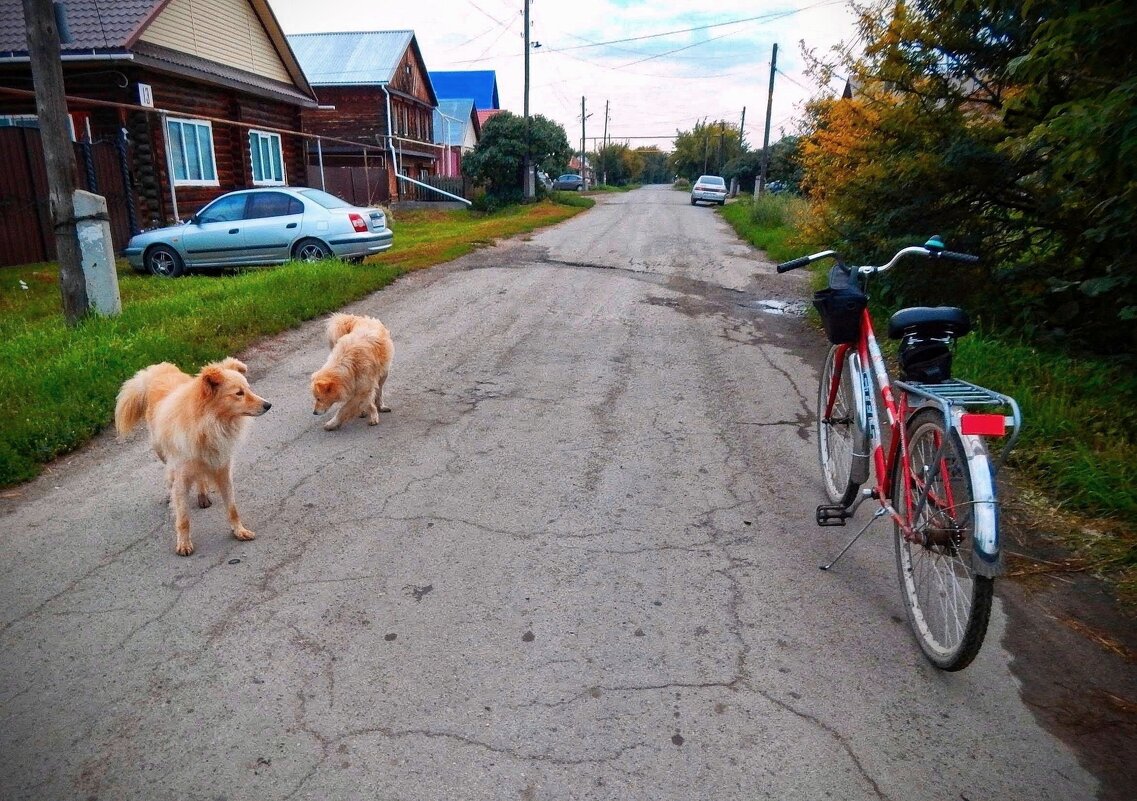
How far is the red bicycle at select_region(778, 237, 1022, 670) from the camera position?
273cm

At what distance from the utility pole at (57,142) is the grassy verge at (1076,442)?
30.4ft

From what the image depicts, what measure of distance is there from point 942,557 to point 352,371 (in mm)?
4265

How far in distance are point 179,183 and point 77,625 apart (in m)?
17.1

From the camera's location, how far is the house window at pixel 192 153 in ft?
57.3

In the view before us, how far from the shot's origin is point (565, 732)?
266cm

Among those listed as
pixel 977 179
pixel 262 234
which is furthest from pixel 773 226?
pixel 262 234

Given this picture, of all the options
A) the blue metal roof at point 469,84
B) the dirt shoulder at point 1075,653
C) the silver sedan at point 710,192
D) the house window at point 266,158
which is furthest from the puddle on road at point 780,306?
the blue metal roof at point 469,84

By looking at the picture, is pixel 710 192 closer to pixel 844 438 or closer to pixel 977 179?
pixel 977 179

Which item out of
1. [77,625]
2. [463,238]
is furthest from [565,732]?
[463,238]

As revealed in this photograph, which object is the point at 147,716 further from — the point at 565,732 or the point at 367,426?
the point at 367,426

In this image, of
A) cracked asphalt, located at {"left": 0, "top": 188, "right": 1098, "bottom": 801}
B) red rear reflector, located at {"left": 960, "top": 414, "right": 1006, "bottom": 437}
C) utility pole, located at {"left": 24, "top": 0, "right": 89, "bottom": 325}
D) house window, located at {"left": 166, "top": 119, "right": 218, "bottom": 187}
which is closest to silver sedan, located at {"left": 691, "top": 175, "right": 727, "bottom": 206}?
house window, located at {"left": 166, "top": 119, "right": 218, "bottom": 187}

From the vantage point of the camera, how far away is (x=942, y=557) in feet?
9.98

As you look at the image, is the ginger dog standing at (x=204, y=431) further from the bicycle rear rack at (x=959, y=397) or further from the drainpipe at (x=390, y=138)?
the drainpipe at (x=390, y=138)

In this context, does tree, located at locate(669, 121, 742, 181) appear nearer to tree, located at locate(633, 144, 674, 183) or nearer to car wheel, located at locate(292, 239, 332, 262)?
tree, located at locate(633, 144, 674, 183)
